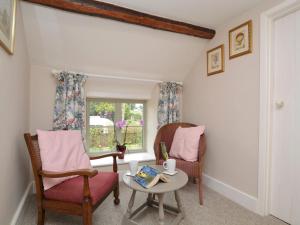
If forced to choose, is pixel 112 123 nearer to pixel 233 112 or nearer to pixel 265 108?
pixel 233 112

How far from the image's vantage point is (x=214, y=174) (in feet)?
8.21

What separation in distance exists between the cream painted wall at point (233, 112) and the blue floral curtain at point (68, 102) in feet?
5.73

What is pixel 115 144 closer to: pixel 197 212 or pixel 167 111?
pixel 167 111

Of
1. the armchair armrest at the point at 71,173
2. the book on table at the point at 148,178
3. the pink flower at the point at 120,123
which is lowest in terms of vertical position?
the book on table at the point at 148,178

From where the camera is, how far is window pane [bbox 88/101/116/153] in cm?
303

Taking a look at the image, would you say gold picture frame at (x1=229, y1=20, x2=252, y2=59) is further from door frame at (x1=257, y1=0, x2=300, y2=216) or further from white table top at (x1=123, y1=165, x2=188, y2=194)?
white table top at (x1=123, y1=165, x2=188, y2=194)

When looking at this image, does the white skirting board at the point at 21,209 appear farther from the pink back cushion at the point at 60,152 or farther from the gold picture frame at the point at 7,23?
the gold picture frame at the point at 7,23

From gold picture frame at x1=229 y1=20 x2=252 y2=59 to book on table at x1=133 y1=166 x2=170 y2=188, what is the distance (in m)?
1.63

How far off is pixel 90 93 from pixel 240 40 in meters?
2.10

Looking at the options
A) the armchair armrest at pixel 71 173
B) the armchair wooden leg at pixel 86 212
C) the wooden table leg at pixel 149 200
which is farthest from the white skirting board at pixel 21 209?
the wooden table leg at pixel 149 200

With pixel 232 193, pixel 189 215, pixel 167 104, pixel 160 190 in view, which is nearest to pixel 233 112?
pixel 232 193

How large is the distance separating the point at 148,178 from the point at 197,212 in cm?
79

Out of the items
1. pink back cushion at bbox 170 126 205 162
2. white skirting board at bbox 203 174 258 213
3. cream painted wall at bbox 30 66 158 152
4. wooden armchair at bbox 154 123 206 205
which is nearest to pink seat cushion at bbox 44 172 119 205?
wooden armchair at bbox 154 123 206 205

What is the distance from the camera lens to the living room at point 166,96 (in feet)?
5.49
